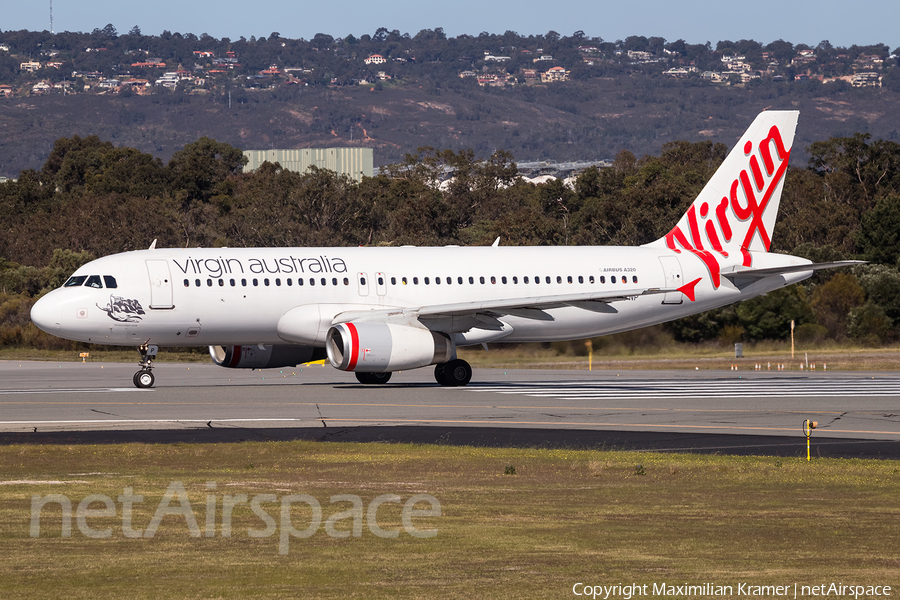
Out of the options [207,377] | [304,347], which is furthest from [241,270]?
[207,377]

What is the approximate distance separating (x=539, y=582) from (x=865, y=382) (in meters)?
29.6

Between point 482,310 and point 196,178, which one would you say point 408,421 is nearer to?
point 482,310

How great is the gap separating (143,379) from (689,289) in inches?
646

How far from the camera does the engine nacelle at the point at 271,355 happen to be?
34.8 meters

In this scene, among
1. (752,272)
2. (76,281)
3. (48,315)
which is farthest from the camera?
(752,272)

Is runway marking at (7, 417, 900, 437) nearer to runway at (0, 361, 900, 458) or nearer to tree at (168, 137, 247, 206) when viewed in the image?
runway at (0, 361, 900, 458)

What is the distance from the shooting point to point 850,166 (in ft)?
374

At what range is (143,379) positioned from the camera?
33.1m

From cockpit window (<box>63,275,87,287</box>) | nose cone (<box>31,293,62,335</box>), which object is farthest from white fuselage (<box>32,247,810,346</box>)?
cockpit window (<box>63,275,87,287</box>)

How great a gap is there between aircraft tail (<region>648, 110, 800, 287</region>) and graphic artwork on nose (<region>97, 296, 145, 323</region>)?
16.4 m

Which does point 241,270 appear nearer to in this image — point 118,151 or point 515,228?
point 515,228

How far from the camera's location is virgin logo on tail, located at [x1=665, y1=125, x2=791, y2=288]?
126 ft

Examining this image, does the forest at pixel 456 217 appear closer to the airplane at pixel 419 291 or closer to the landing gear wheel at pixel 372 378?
the airplane at pixel 419 291

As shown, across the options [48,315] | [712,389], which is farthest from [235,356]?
[712,389]
